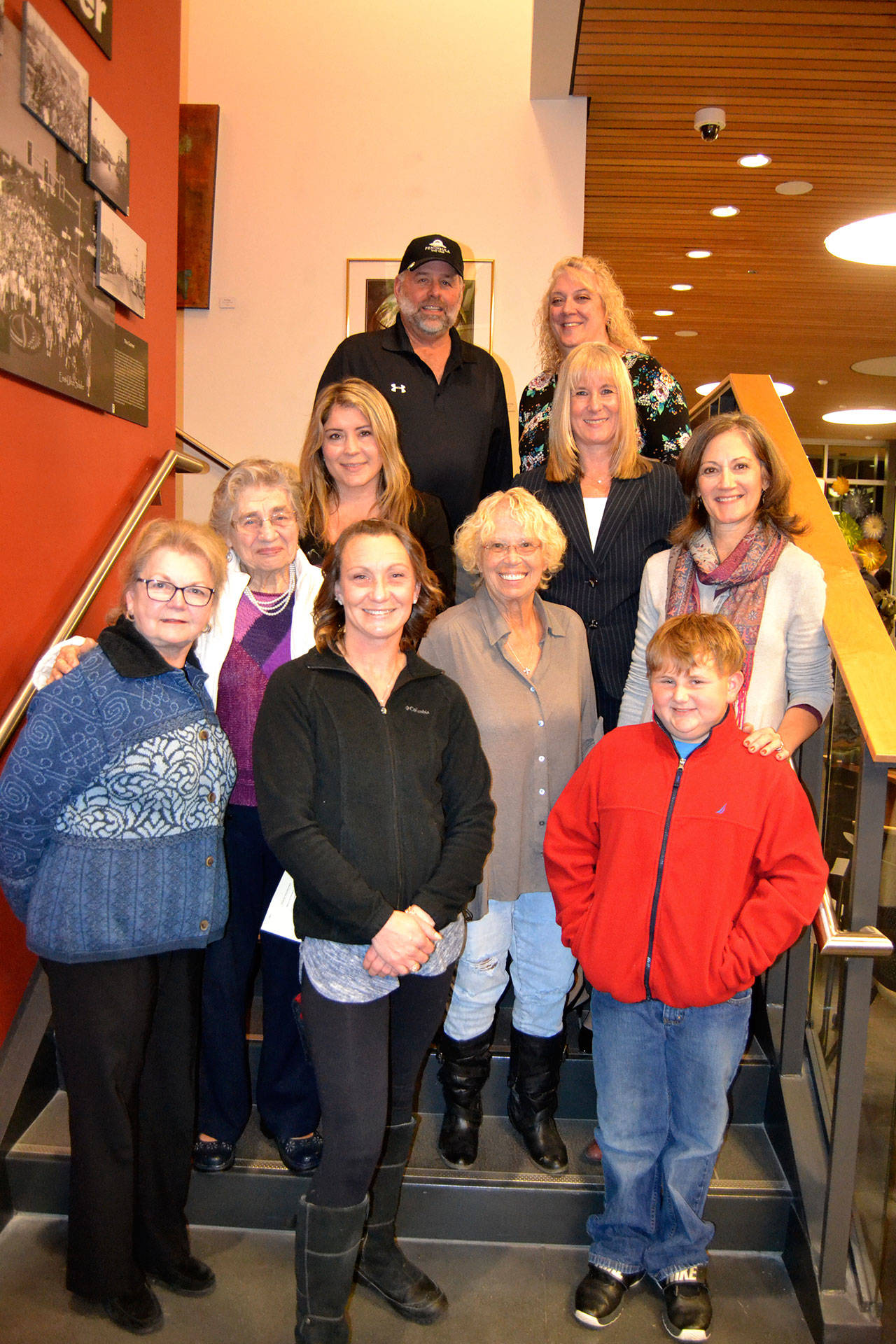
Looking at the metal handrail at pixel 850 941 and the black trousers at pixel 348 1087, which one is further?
the metal handrail at pixel 850 941

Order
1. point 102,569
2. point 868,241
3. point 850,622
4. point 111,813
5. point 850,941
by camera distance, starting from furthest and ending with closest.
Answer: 1. point 868,241
2. point 102,569
3. point 850,622
4. point 850,941
5. point 111,813

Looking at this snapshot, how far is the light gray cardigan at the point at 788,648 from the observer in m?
2.16

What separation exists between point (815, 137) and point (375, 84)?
2323 millimetres

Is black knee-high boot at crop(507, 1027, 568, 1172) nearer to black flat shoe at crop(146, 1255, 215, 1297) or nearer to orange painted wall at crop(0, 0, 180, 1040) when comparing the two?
black flat shoe at crop(146, 1255, 215, 1297)

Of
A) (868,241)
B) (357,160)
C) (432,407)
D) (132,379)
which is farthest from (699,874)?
(868,241)

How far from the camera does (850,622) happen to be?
84.2 inches

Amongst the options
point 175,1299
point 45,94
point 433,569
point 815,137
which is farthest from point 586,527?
point 815,137

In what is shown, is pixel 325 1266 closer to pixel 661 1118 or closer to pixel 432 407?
pixel 661 1118

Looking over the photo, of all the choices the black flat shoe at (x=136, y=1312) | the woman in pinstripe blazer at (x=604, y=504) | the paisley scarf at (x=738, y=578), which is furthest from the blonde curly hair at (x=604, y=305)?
the black flat shoe at (x=136, y=1312)

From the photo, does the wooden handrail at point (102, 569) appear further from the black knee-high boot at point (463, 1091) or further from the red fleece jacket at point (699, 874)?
the red fleece jacket at point (699, 874)

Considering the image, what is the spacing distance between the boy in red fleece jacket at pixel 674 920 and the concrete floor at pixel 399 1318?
0.28 feet

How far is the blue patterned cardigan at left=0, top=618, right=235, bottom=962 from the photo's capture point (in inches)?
69.1

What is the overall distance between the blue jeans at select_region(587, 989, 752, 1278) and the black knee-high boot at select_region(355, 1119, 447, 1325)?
0.37 m

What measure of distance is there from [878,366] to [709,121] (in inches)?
273
